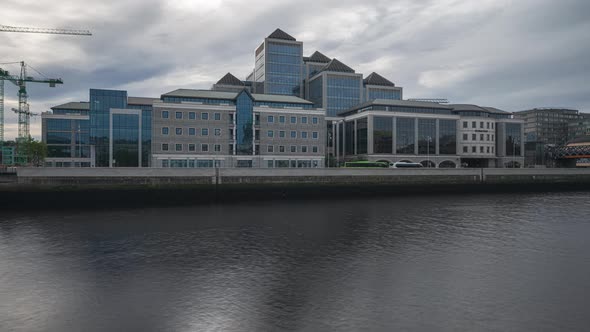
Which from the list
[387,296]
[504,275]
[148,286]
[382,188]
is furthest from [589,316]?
[382,188]

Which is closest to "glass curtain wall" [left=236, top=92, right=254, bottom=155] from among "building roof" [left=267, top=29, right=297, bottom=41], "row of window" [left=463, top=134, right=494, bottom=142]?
"building roof" [left=267, top=29, right=297, bottom=41]

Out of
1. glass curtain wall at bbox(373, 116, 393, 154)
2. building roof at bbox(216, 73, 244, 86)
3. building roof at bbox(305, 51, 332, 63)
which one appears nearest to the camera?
glass curtain wall at bbox(373, 116, 393, 154)

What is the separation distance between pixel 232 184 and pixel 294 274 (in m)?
40.9

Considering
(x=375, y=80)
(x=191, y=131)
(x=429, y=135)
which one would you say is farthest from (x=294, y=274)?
(x=375, y=80)

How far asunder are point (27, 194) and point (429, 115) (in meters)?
93.2

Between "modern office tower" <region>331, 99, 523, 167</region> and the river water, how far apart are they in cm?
6465

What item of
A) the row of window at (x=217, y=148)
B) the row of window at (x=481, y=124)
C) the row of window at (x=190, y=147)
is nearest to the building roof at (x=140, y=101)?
the row of window at (x=190, y=147)

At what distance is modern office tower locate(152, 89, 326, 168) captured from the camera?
82.5 m

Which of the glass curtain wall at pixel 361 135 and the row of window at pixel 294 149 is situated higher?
the glass curtain wall at pixel 361 135

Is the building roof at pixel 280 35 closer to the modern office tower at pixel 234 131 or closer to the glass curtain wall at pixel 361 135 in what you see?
the glass curtain wall at pixel 361 135

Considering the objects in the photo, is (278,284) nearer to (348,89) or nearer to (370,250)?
(370,250)

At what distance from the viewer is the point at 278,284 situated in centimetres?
1938

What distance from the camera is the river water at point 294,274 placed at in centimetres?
1515

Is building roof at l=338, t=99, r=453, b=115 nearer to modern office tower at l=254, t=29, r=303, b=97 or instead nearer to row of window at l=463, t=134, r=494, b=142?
row of window at l=463, t=134, r=494, b=142
